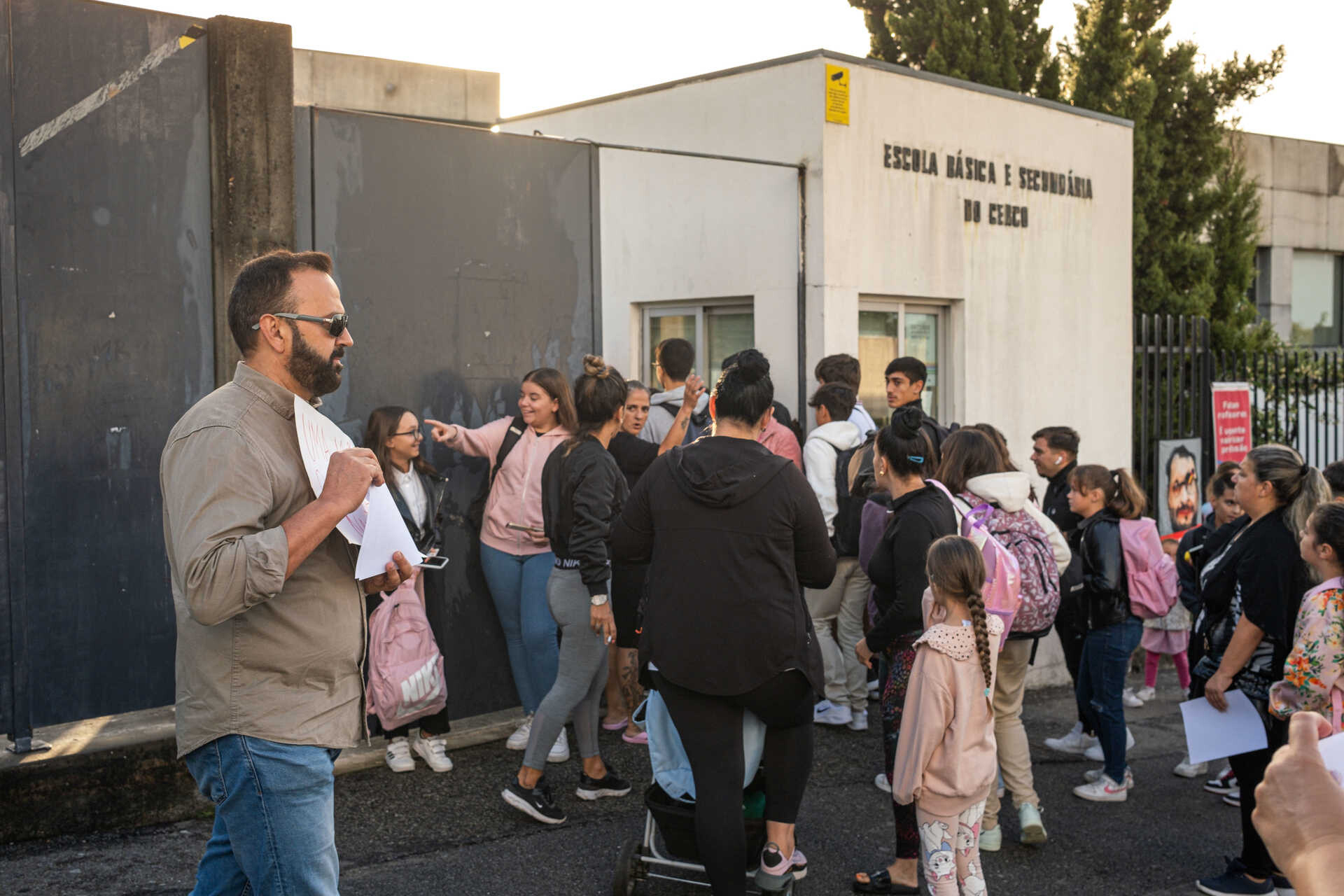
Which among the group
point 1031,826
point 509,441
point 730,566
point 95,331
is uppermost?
point 95,331

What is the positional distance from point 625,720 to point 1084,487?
106 inches

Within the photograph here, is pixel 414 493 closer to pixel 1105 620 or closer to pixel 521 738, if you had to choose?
pixel 521 738

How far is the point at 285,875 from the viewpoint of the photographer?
2.62 m

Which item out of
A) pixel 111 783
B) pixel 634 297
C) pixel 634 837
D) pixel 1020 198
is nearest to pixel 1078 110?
pixel 1020 198

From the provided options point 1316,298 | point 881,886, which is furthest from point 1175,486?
point 1316,298

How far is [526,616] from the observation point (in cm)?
579

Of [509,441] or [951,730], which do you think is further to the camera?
[509,441]

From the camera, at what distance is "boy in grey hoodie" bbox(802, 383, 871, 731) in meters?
6.55

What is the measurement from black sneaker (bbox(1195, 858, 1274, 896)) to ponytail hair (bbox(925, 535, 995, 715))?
1.33m

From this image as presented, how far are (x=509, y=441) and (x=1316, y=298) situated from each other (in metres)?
16.2

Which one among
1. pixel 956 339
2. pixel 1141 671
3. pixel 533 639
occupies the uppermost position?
pixel 956 339

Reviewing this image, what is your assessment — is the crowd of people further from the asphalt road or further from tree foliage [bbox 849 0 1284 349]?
tree foliage [bbox 849 0 1284 349]

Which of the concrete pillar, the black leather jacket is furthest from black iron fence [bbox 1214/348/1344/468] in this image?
the concrete pillar

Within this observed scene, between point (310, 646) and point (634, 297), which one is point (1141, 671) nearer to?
point (634, 297)
